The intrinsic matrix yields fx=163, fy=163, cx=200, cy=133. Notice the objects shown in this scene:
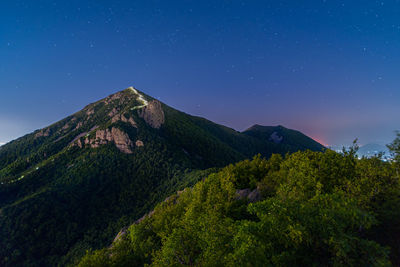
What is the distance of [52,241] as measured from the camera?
6097 inches

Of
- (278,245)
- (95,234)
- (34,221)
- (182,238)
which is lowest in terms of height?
(95,234)

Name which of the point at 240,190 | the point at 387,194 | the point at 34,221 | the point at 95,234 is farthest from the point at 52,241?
the point at 387,194

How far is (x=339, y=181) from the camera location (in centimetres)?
2939

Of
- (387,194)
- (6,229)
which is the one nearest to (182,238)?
(387,194)

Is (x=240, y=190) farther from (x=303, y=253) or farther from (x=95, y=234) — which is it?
(x=95, y=234)

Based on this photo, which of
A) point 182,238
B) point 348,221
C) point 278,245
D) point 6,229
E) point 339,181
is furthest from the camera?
point 6,229

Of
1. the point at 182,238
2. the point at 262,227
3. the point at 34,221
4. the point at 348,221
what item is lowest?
the point at 34,221

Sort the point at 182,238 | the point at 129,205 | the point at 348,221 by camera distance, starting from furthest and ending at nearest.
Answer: the point at 129,205 < the point at 182,238 < the point at 348,221

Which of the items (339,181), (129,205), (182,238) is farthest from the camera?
(129,205)

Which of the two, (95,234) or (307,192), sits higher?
(307,192)

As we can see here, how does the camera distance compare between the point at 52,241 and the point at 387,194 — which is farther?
the point at 52,241

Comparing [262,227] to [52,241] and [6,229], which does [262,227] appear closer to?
[52,241]

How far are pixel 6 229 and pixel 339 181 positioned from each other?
24971cm

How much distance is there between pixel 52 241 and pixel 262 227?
721 ft
